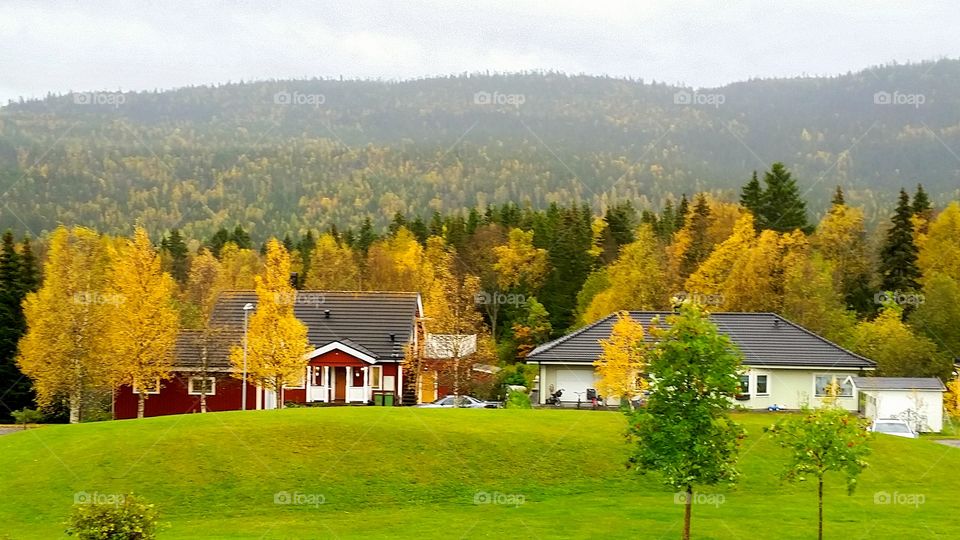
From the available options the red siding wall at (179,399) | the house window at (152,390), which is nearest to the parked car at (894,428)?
the red siding wall at (179,399)

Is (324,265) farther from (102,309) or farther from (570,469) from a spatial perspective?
(570,469)

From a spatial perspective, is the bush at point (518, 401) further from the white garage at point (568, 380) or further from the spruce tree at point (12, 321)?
the spruce tree at point (12, 321)

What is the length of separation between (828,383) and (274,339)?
31.6m

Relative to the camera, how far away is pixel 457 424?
125 feet

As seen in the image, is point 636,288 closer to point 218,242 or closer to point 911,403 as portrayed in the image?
point 911,403

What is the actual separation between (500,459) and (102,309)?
28013 mm

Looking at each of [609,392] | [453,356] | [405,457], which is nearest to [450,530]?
[405,457]

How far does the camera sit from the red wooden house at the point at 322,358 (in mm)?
57094

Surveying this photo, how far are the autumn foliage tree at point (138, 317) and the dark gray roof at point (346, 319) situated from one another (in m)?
6.01

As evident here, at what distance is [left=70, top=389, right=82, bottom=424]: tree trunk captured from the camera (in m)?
52.7

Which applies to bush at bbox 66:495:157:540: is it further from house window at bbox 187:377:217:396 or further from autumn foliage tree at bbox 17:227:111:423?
house window at bbox 187:377:217:396

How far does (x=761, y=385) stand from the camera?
57938 millimetres

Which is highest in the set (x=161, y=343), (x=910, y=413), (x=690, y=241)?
(x=690, y=241)

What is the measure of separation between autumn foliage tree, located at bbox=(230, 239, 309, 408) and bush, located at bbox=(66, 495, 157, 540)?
1076 inches
